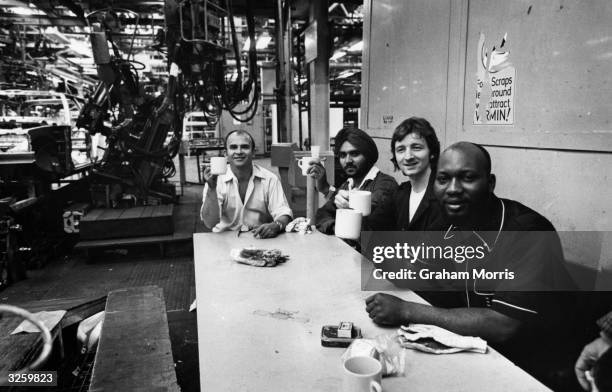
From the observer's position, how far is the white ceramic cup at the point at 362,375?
0.92 metres

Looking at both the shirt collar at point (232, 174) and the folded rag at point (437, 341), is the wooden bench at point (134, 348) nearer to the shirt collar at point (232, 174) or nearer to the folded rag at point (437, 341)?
the folded rag at point (437, 341)

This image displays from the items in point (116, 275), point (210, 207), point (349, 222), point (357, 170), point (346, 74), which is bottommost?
point (116, 275)

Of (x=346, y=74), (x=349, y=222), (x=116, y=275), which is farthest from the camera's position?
(x=346, y=74)

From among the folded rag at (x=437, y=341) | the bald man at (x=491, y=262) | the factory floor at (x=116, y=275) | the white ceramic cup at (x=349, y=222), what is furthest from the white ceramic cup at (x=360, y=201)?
the factory floor at (x=116, y=275)

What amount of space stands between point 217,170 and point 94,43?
10.9 feet

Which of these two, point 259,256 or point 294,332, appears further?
point 259,256

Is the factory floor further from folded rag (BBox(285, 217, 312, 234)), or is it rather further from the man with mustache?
folded rag (BBox(285, 217, 312, 234))

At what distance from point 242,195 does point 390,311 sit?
1893mm

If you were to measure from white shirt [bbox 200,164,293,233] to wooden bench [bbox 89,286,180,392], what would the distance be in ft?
3.10

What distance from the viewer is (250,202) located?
3.07m

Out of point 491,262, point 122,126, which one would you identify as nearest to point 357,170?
point 491,262

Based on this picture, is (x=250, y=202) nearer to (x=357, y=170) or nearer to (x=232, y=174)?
(x=232, y=174)

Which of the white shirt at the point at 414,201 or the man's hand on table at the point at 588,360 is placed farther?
the white shirt at the point at 414,201

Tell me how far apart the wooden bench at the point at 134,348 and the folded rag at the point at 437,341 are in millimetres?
753
